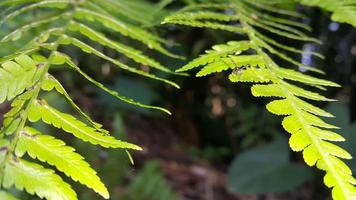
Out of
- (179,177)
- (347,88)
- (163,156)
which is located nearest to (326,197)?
(347,88)

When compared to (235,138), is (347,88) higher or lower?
higher

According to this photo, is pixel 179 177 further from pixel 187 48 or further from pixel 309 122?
pixel 309 122

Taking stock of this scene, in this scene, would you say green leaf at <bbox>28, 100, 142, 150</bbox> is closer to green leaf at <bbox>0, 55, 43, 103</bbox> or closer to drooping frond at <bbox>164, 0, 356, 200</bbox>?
green leaf at <bbox>0, 55, 43, 103</bbox>

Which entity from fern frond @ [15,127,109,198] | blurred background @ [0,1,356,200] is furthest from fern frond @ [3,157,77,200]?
blurred background @ [0,1,356,200]

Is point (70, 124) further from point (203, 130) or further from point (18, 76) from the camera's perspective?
point (203, 130)

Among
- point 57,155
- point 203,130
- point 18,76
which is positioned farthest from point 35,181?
point 203,130

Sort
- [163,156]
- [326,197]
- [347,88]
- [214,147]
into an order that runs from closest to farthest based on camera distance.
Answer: [326,197], [347,88], [163,156], [214,147]

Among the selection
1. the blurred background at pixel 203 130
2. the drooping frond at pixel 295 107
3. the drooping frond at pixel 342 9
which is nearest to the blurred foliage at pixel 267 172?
the blurred background at pixel 203 130
